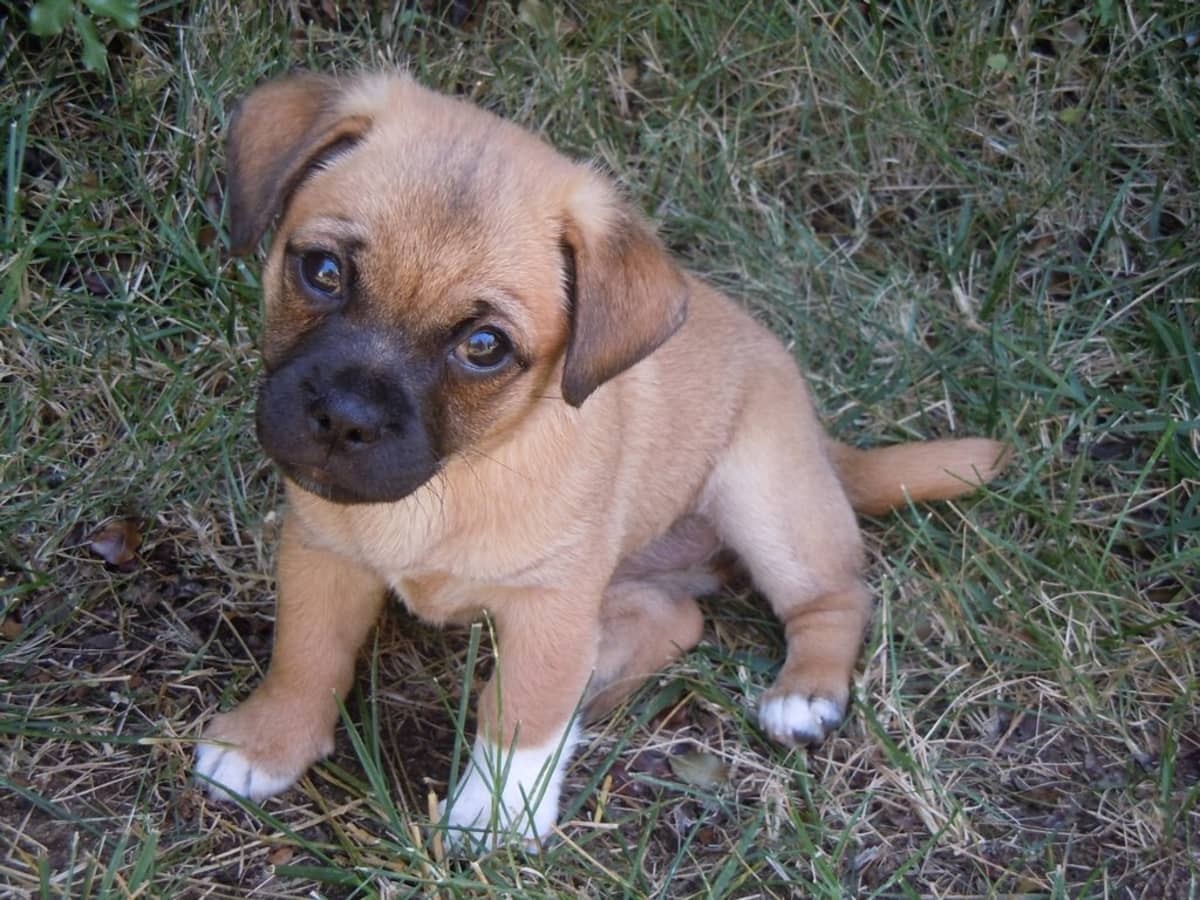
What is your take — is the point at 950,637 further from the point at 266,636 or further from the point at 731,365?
the point at 266,636

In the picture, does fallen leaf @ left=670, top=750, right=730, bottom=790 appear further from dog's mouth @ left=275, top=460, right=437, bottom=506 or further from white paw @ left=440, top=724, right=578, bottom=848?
dog's mouth @ left=275, top=460, right=437, bottom=506

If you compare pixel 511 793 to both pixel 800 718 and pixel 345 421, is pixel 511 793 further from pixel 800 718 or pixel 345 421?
pixel 345 421

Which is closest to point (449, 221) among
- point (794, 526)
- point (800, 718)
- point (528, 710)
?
point (528, 710)

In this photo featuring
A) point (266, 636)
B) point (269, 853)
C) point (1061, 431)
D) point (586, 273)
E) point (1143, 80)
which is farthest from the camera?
point (1143, 80)

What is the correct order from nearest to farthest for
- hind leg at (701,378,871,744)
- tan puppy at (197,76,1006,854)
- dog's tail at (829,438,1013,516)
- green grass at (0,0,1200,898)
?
tan puppy at (197,76,1006,854) → green grass at (0,0,1200,898) → hind leg at (701,378,871,744) → dog's tail at (829,438,1013,516)

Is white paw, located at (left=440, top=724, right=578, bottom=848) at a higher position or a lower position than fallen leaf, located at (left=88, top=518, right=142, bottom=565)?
higher

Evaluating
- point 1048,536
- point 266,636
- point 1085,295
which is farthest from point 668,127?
point 266,636

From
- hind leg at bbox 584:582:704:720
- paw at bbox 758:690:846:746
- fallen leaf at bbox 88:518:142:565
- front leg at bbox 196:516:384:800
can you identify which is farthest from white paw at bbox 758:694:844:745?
fallen leaf at bbox 88:518:142:565
